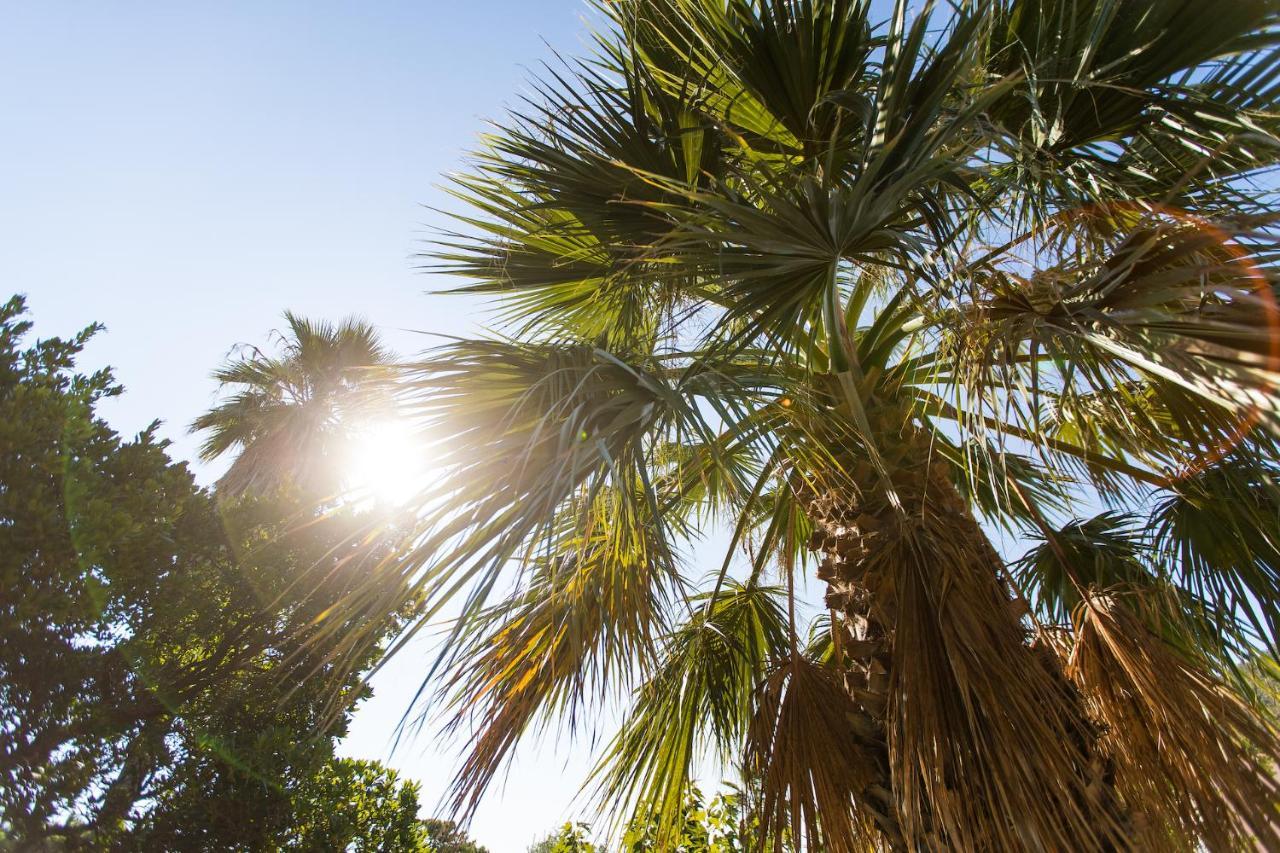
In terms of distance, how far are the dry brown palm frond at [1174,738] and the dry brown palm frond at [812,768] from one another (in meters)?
0.73

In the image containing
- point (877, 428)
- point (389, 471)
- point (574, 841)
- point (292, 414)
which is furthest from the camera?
point (292, 414)

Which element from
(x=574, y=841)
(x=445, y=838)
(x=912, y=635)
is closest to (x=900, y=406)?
(x=912, y=635)

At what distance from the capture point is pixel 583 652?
285 centimetres

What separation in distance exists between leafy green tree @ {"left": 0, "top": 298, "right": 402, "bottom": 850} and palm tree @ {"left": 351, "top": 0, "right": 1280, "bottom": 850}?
11.7 ft

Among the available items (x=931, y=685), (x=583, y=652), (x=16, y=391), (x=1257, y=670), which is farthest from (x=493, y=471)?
(x=16, y=391)

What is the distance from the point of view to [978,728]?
6.34 feet

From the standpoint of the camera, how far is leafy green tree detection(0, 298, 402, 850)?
18.2ft

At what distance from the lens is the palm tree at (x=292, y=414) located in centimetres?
845

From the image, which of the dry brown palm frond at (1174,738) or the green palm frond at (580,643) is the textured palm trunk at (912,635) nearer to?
the dry brown palm frond at (1174,738)

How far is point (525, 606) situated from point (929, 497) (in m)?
1.81

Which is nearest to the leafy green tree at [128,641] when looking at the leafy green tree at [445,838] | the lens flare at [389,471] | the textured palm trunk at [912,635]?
the leafy green tree at [445,838]

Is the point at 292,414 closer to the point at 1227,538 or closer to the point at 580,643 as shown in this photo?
the point at 580,643

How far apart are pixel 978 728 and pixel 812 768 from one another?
26.5 inches

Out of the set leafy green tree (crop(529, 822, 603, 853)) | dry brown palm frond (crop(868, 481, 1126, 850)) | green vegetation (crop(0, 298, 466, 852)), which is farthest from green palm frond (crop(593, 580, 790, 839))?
green vegetation (crop(0, 298, 466, 852))
